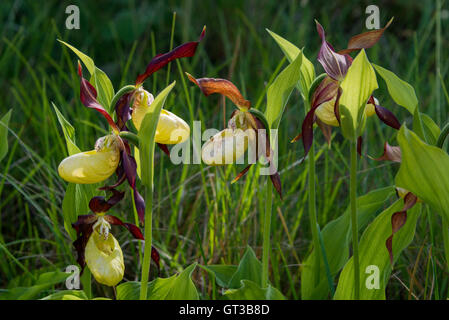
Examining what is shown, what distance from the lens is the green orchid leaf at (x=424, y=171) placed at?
0.73 m

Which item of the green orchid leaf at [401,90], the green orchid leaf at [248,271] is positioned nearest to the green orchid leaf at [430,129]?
the green orchid leaf at [401,90]

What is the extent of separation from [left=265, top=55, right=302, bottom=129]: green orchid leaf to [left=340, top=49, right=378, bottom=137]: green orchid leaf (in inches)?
3.1

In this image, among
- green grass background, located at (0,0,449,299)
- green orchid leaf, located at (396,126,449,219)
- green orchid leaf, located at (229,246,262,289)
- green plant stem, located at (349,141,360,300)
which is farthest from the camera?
green grass background, located at (0,0,449,299)

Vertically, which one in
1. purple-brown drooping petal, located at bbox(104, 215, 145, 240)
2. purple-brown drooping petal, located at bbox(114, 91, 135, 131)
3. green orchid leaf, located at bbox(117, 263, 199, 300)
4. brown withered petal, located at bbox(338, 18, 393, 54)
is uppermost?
brown withered petal, located at bbox(338, 18, 393, 54)

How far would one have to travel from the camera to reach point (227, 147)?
87 centimetres

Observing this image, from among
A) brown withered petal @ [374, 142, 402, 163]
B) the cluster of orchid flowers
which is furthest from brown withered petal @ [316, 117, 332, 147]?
brown withered petal @ [374, 142, 402, 163]

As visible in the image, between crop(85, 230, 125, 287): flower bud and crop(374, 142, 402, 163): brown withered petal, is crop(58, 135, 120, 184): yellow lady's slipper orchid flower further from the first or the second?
crop(374, 142, 402, 163): brown withered petal

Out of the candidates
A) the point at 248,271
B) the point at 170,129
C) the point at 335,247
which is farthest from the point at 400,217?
the point at 170,129

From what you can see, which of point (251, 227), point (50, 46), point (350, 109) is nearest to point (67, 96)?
point (50, 46)

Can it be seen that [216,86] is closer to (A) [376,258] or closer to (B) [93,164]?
(B) [93,164]

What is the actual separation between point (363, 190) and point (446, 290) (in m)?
0.32

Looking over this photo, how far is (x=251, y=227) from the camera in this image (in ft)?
4.23

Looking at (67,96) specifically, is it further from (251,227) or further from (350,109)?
(350,109)

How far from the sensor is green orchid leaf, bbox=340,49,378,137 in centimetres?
76
